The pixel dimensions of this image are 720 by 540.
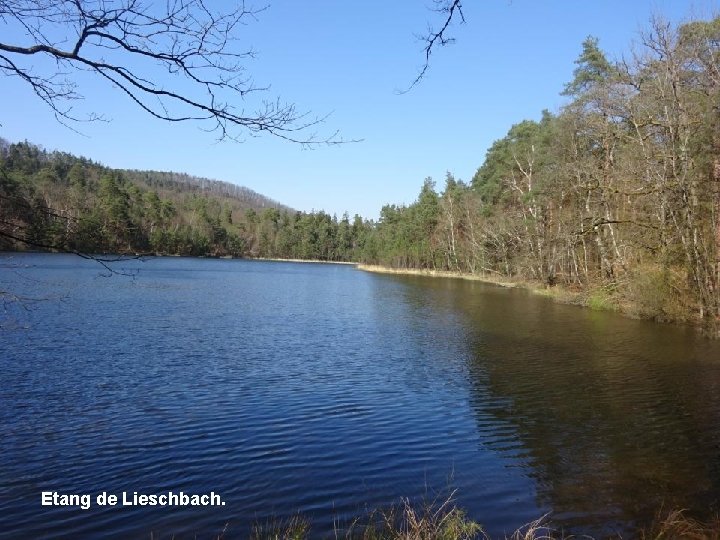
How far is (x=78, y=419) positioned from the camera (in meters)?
10.1

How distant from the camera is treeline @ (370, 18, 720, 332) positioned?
2153 centimetres

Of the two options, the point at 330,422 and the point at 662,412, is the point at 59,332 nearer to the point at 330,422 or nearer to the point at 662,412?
the point at 330,422

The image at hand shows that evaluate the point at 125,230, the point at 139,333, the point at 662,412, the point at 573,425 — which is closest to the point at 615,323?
the point at 662,412

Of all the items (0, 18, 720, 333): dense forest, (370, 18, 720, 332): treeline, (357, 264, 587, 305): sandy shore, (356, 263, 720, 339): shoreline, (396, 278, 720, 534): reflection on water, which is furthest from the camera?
(357, 264, 587, 305): sandy shore

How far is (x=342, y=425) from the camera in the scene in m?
10.2

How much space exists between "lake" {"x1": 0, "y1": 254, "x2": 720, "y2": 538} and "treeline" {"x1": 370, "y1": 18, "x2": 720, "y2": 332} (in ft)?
15.8

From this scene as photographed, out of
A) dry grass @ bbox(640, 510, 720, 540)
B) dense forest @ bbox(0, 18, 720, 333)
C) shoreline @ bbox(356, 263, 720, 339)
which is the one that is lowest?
dry grass @ bbox(640, 510, 720, 540)

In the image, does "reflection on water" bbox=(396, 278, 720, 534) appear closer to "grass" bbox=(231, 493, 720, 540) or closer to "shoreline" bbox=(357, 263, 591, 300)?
"grass" bbox=(231, 493, 720, 540)

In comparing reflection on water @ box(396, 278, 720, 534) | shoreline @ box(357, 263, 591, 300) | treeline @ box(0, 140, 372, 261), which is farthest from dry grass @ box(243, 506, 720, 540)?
treeline @ box(0, 140, 372, 261)

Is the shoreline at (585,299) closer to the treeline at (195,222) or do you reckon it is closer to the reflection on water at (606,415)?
the reflection on water at (606,415)

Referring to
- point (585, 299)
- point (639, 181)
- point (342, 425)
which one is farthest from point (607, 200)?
point (342, 425)

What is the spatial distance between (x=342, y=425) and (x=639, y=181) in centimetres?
2245

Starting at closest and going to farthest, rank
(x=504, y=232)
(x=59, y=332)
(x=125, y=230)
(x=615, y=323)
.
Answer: (x=125, y=230), (x=59, y=332), (x=615, y=323), (x=504, y=232)

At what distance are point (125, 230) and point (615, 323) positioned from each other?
2515 cm
